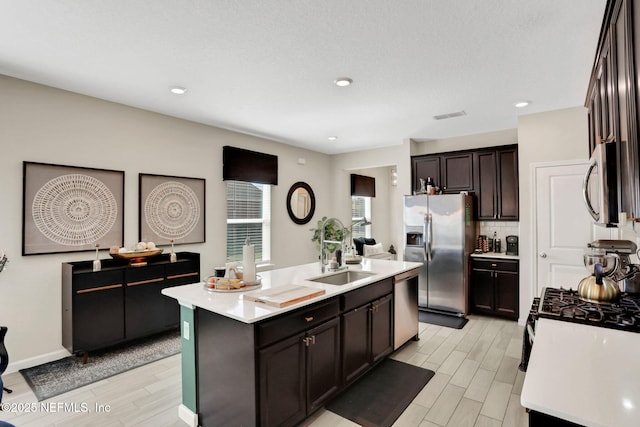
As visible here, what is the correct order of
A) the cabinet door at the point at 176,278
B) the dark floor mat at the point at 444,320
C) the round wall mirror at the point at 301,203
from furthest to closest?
the round wall mirror at the point at 301,203, the dark floor mat at the point at 444,320, the cabinet door at the point at 176,278

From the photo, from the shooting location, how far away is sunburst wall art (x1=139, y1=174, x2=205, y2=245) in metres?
3.87

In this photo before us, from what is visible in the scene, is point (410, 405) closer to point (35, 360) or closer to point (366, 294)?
point (366, 294)

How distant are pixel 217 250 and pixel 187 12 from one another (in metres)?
3.20

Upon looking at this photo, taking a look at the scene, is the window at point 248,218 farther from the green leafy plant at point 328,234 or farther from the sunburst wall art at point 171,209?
the green leafy plant at point 328,234

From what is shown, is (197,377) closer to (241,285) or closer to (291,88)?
(241,285)

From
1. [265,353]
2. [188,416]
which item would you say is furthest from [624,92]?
[188,416]

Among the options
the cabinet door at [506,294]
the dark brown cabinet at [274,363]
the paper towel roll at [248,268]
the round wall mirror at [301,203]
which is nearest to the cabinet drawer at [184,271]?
the paper towel roll at [248,268]

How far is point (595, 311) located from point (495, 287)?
9.69 feet

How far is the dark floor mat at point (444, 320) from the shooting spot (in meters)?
4.32

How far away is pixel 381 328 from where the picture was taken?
3080mm

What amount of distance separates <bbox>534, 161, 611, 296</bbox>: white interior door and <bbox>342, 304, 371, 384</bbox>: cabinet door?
2.44 m

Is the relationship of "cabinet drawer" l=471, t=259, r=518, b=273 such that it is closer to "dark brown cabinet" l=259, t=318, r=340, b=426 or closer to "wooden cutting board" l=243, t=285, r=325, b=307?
"dark brown cabinet" l=259, t=318, r=340, b=426

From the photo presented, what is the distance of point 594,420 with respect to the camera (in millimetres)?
860

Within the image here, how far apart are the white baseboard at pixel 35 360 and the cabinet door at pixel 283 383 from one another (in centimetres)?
248
